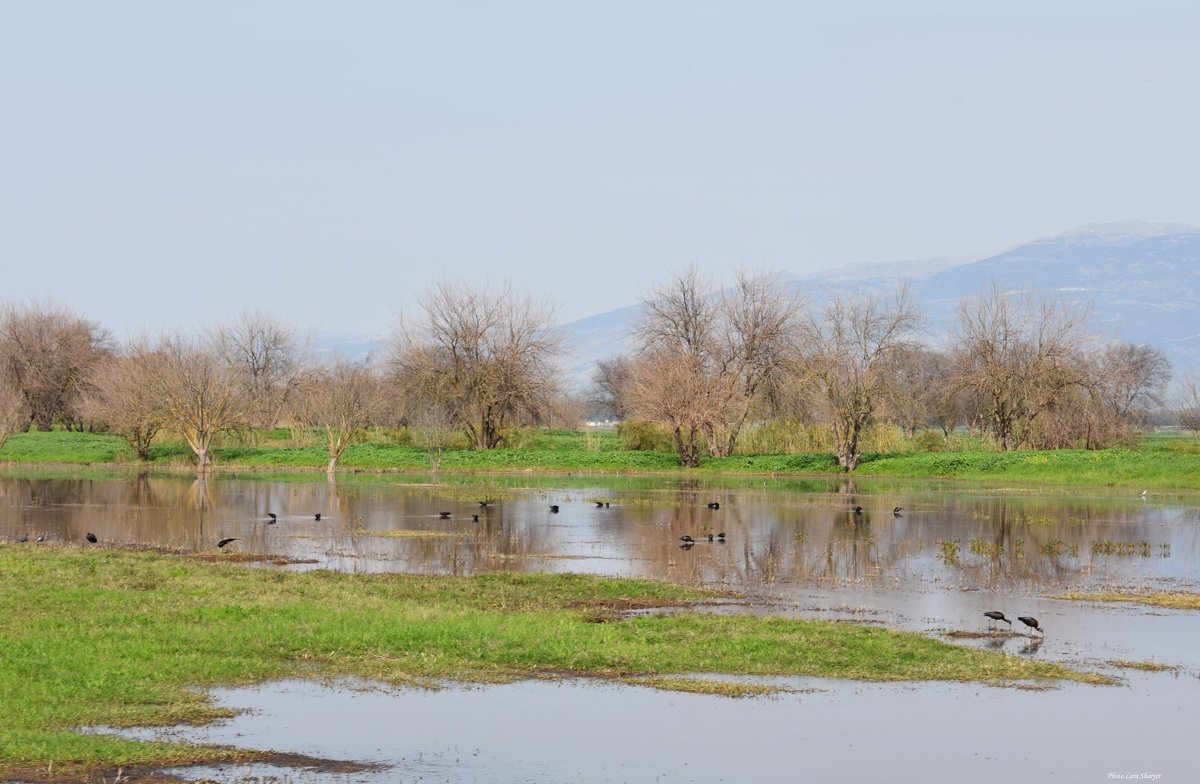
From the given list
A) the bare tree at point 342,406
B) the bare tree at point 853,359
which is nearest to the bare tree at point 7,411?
the bare tree at point 342,406

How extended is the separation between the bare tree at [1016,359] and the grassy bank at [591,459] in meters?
5.26

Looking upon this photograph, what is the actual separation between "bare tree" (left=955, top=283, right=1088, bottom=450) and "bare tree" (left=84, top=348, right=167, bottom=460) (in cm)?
4662

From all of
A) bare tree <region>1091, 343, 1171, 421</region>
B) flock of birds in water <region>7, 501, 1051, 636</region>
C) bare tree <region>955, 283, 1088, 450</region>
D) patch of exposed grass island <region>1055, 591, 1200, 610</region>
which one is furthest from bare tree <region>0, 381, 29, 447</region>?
patch of exposed grass island <region>1055, 591, 1200, 610</region>

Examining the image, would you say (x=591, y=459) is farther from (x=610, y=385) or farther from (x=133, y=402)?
(x=610, y=385)

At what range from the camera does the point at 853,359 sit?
7731 cm

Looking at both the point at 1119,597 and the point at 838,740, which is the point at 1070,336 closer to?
the point at 1119,597

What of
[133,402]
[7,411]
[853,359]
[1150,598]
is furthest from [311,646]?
[7,411]

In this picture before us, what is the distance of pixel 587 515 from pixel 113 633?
27.9 metres

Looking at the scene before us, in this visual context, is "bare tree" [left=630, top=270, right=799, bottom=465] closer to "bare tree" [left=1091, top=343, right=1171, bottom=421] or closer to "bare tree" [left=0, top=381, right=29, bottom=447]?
"bare tree" [left=1091, top=343, right=1171, bottom=421]

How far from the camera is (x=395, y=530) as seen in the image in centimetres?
3725

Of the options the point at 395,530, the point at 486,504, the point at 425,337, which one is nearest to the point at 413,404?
the point at 425,337

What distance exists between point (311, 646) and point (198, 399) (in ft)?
198

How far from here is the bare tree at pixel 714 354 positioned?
78.2 meters

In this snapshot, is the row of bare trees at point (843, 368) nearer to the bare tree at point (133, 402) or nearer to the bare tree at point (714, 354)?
the bare tree at point (714, 354)
